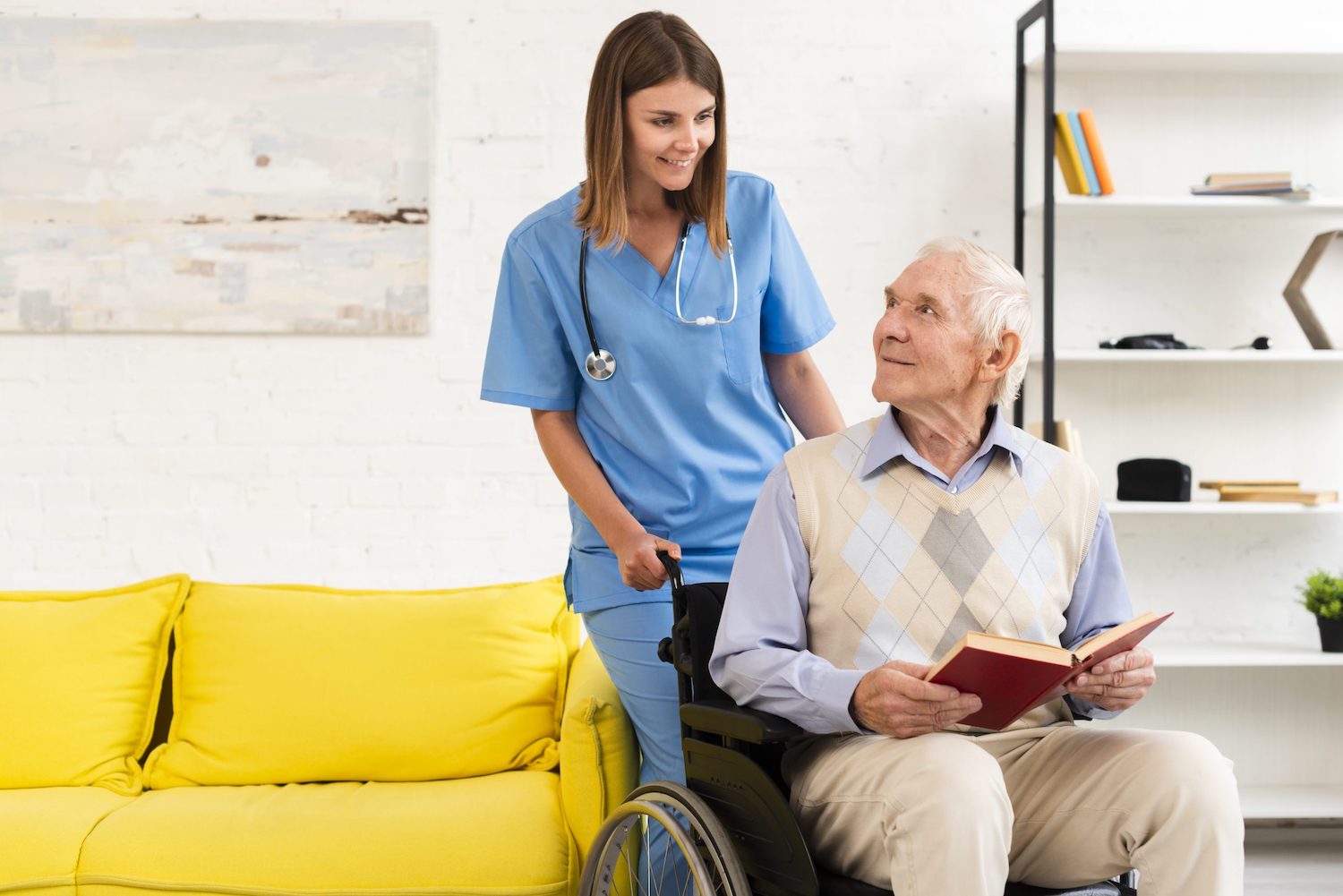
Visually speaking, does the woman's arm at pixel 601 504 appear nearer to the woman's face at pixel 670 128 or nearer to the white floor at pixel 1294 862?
the woman's face at pixel 670 128

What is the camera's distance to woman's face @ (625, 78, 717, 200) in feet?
5.69

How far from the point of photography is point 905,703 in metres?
1.34

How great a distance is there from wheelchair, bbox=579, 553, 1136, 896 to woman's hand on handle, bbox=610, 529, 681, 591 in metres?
0.02

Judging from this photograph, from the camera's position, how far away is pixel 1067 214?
330 cm

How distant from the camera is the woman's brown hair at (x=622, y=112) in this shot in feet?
5.69

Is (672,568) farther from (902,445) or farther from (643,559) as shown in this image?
Answer: (902,445)

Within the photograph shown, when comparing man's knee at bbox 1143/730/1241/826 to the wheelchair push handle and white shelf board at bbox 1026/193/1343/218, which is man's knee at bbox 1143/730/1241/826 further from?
white shelf board at bbox 1026/193/1343/218

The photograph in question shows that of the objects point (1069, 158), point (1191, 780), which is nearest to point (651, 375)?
point (1191, 780)

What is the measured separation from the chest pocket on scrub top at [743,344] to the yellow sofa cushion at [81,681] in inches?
55.7

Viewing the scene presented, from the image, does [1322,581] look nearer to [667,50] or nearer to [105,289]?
[667,50]

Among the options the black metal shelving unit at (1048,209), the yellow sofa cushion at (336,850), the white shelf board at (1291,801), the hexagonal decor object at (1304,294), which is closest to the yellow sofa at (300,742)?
the yellow sofa cushion at (336,850)

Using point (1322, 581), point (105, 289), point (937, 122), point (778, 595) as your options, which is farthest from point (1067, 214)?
point (105, 289)

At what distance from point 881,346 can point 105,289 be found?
2.34 m

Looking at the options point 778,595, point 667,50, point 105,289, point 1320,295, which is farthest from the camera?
point 1320,295
